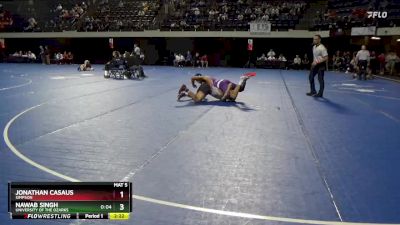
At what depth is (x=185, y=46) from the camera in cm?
2909

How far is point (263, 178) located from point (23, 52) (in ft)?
105

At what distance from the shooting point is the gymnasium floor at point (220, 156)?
3.41 meters

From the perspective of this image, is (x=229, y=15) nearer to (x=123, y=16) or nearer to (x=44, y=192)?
(x=123, y=16)

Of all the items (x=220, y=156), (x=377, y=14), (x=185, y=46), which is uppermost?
(x=377, y=14)

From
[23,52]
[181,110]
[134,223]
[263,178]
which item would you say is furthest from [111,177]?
[23,52]

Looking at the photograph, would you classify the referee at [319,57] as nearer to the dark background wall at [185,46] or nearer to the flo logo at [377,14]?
the flo logo at [377,14]

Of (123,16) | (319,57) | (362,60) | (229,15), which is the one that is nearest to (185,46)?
(229,15)
